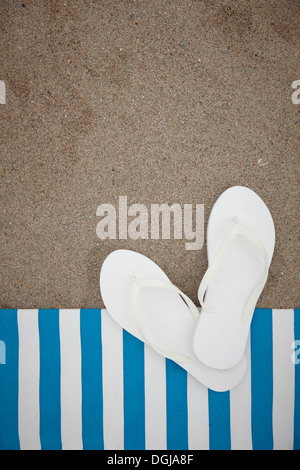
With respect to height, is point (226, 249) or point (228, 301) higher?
point (226, 249)

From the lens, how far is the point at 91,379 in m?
0.78

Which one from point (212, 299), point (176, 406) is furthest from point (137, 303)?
point (176, 406)

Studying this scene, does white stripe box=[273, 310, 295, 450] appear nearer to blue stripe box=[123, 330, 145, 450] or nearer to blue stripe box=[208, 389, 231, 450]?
blue stripe box=[208, 389, 231, 450]

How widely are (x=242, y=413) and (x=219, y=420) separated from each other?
0.20 ft

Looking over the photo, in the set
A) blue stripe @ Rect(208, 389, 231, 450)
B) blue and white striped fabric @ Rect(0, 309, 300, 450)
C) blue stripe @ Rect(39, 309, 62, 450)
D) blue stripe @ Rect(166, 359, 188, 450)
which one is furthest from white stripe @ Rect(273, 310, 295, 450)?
blue stripe @ Rect(39, 309, 62, 450)

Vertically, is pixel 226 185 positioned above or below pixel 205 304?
above

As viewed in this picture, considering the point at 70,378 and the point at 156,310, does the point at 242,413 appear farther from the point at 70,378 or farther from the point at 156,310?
the point at 70,378

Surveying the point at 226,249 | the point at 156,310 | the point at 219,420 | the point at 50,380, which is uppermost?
the point at 226,249

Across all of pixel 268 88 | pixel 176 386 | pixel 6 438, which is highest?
pixel 268 88

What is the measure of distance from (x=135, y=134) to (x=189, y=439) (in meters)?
0.80

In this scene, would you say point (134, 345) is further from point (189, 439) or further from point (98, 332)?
point (189, 439)

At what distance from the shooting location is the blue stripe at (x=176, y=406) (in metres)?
0.77

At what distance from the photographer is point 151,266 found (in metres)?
0.76

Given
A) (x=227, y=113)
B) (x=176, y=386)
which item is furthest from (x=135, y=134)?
(x=176, y=386)
